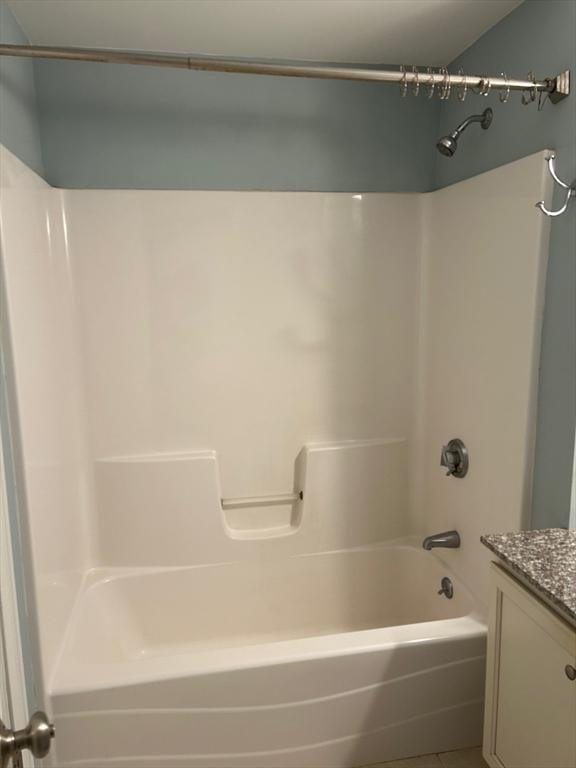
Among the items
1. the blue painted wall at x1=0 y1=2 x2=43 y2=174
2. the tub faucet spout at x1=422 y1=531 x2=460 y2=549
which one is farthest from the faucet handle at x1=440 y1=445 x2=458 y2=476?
the blue painted wall at x1=0 y1=2 x2=43 y2=174

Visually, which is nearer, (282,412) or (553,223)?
(553,223)

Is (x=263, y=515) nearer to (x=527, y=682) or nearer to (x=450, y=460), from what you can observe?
(x=450, y=460)

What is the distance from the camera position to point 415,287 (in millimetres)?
2371

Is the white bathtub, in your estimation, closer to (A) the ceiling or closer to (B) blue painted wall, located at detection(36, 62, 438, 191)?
(B) blue painted wall, located at detection(36, 62, 438, 191)

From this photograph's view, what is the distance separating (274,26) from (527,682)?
6.45 feet

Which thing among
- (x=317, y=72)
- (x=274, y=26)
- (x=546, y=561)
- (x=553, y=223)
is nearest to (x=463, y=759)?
(x=546, y=561)

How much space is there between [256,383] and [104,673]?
115cm

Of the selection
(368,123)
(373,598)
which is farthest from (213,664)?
(368,123)

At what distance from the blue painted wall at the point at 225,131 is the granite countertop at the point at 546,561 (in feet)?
4.86

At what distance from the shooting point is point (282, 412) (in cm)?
234

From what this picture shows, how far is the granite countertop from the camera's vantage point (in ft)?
3.70

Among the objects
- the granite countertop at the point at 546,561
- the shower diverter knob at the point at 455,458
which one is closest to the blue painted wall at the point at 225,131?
the shower diverter knob at the point at 455,458

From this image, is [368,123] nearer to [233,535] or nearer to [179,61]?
[179,61]

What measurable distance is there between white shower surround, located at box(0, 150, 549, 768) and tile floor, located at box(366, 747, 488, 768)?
31 mm
